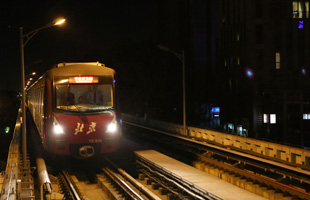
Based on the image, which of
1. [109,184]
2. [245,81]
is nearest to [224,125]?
[245,81]

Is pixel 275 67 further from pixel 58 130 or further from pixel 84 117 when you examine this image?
pixel 58 130

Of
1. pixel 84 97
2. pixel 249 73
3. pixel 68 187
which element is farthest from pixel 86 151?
pixel 249 73

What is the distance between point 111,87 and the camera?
1605cm

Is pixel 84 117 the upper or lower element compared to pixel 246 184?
upper

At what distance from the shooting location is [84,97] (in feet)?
51.4

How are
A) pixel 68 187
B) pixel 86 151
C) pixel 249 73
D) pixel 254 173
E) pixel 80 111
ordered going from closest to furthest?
pixel 68 187 < pixel 80 111 < pixel 86 151 < pixel 254 173 < pixel 249 73

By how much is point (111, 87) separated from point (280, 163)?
22.5 feet

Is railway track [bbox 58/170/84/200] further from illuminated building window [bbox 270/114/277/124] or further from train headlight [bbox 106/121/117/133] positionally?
illuminated building window [bbox 270/114/277/124]

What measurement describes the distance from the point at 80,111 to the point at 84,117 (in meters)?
0.27

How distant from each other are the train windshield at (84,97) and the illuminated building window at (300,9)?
34.0m

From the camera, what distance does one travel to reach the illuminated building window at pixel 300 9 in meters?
44.3

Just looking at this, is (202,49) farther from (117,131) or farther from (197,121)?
(117,131)

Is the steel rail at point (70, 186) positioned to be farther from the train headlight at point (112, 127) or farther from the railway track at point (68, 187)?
the train headlight at point (112, 127)

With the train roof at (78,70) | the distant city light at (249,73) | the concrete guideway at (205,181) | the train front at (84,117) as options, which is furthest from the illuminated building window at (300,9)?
the train front at (84,117)
